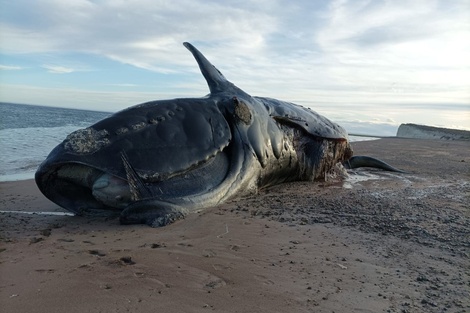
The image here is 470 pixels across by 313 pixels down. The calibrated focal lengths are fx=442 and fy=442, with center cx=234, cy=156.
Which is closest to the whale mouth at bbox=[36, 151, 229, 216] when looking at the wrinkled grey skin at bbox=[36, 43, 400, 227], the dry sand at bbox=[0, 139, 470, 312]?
the wrinkled grey skin at bbox=[36, 43, 400, 227]

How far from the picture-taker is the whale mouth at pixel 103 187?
4754mm

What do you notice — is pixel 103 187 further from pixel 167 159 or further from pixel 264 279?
pixel 264 279

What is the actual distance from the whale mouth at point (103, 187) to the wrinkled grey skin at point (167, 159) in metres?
0.01

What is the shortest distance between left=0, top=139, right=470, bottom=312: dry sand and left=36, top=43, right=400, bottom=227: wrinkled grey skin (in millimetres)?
275

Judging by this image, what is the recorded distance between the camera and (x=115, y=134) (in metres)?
4.97

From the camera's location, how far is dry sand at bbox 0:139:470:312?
2.71 metres

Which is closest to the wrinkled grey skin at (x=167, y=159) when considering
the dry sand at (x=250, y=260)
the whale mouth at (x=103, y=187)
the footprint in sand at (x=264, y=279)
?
the whale mouth at (x=103, y=187)

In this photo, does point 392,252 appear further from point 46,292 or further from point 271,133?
point 271,133

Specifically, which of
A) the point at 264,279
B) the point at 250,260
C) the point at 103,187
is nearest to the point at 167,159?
the point at 103,187

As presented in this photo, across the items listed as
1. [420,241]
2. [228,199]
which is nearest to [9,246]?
[228,199]

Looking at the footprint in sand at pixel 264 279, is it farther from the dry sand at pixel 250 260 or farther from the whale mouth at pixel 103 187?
the whale mouth at pixel 103 187

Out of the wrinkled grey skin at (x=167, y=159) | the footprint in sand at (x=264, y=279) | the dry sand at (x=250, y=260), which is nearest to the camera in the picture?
the dry sand at (x=250, y=260)

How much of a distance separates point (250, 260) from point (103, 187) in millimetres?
2067

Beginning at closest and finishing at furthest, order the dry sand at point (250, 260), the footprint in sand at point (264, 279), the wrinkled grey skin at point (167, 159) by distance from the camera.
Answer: the dry sand at point (250, 260) < the footprint in sand at point (264, 279) < the wrinkled grey skin at point (167, 159)
